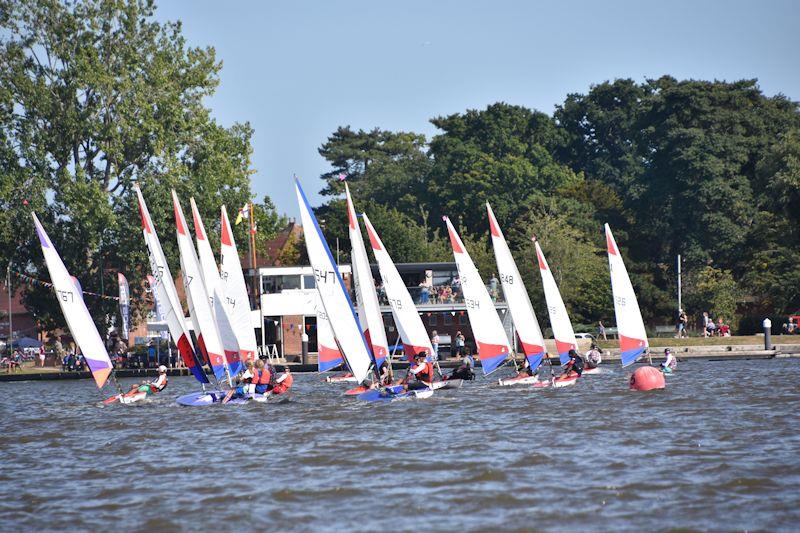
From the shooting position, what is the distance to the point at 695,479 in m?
18.2

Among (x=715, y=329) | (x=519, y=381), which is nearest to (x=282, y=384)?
(x=519, y=381)

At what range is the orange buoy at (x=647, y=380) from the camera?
34.3m

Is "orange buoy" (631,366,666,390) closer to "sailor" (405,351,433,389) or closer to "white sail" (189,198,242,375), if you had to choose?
"sailor" (405,351,433,389)

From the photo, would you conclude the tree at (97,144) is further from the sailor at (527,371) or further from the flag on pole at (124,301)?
the sailor at (527,371)

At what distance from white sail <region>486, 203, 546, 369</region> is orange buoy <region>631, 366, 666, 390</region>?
359cm

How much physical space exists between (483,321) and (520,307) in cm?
153

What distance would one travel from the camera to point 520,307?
37531 millimetres

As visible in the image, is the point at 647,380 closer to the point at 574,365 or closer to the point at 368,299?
the point at 574,365

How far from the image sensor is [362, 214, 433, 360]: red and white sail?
35000mm

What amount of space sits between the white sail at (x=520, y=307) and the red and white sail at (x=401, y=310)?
350cm

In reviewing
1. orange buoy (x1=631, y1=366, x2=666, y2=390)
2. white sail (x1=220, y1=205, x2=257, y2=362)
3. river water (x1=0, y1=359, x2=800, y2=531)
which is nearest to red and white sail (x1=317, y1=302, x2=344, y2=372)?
white sail (x1=220, y1=205, x2=257, y2=362)

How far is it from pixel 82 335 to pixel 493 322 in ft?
41.0

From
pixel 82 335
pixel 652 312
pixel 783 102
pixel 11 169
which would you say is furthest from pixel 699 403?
pixel 783 102

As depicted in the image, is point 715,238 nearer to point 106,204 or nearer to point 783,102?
point 783,102
